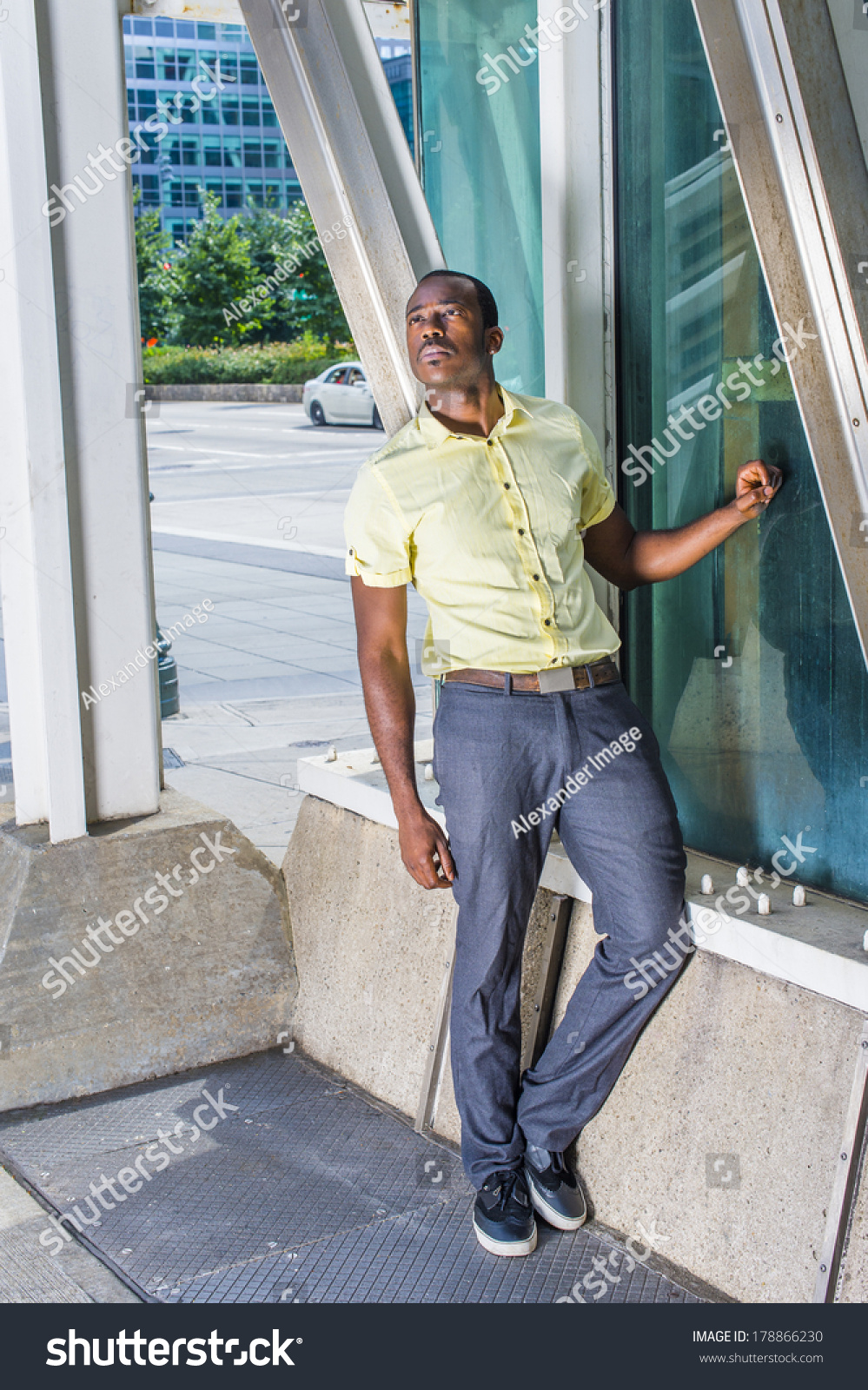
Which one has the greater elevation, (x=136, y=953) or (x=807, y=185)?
(x=807, y=185)

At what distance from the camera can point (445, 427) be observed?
11.5ft

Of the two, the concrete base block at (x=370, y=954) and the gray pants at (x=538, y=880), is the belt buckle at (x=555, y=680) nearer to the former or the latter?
the gray pants at (x=538, y=880)

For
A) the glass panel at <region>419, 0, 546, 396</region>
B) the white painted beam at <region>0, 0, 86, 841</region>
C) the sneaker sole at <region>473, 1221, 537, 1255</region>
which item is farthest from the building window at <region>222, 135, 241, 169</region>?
the sneaker sole at <region>473, 1221, 537, 1255</region>

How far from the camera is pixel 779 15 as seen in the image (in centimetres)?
274

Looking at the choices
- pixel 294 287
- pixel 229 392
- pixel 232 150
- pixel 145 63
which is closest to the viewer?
pixel 229 392

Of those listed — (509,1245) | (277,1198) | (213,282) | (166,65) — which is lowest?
(509,1245)

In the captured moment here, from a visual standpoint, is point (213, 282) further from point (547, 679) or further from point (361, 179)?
point (547, 679)

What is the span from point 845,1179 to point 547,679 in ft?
4.05

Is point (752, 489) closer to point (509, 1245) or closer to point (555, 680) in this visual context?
point (555, 680)

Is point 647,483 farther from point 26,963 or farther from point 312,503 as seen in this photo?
point 312,503

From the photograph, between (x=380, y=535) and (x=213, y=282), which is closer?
(x=380, y=535)

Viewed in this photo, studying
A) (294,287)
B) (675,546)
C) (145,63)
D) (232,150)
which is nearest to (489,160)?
(675,546)

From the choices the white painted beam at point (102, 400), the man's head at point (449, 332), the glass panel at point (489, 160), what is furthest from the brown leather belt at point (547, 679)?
Result: the white painted beam at point (102, 400)

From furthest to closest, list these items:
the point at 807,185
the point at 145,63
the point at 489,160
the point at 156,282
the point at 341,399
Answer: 1. the point at 145,63
2. the point at 156,282
3. the point at 341,399
4. the point at 489,160
5. the point at 807,185
